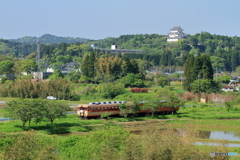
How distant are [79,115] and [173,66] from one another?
220 feet

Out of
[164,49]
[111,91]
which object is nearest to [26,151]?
[111,91]

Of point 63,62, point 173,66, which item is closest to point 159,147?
point 173,66

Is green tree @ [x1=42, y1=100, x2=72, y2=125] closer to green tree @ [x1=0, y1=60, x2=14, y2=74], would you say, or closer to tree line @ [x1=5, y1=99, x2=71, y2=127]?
tree line @ [x1=5, y1=99, x2=71, y2=127]

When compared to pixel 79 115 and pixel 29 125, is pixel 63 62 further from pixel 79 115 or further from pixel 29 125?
pixel 29 125

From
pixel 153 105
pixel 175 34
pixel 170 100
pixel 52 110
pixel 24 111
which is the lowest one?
pixel 153 105

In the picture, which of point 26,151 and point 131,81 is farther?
point 131,81

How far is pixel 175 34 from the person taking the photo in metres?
168

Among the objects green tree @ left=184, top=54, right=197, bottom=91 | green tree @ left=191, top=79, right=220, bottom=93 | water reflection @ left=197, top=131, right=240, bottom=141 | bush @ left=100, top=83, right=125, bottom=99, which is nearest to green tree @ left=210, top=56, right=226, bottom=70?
green tree @ left=184, top=54, right=197, bottom=91

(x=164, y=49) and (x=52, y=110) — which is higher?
(x=164, y=49)

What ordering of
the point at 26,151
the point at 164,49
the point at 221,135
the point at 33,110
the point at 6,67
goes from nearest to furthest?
the point at 26,151, the point at 33,110, the point at 221,135, the point at 6,67, the point at 164,49

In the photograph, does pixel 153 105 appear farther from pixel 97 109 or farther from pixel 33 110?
pixel 33 110

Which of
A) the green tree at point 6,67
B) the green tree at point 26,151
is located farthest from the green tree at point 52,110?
the green tree at point 6,67

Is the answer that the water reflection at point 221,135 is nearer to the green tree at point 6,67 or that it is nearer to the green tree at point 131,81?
the green tree at point 131,81

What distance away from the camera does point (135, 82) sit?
237 feet
